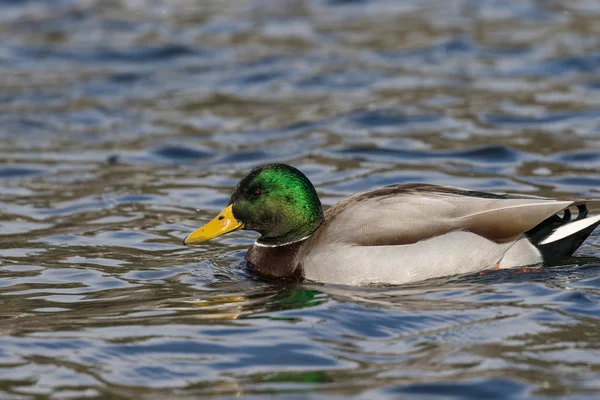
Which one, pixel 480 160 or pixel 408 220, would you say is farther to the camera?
pixel 480 160

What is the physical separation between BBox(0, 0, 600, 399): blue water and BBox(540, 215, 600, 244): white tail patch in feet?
0.67

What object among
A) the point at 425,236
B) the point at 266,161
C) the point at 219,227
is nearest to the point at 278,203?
the point at 219,227

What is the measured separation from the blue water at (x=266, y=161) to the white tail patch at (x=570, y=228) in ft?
0.67

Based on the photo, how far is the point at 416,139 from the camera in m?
12.1

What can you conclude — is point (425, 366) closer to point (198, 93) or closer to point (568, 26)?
point (198, 93)

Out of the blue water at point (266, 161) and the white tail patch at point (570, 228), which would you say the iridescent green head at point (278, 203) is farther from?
the white tail patch at point (570, 228)

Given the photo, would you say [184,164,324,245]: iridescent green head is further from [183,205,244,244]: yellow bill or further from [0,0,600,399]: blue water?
[0,0,600,399]: blue water

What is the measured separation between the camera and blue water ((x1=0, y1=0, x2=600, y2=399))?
564 centimetres

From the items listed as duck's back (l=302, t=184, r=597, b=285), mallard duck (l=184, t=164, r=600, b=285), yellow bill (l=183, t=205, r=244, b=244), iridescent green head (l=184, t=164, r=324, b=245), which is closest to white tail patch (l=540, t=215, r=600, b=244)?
mallard duck (l=184, t=164, r=600, b=285)

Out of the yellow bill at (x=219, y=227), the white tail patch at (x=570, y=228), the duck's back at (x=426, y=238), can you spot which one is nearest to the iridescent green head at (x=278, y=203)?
the yellow bill at (x=219, y=227)

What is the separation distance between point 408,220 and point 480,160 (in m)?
4.19

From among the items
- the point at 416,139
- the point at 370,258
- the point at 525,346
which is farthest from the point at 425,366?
the point at 416,139

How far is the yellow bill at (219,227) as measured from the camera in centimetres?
762

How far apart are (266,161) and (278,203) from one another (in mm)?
4009
